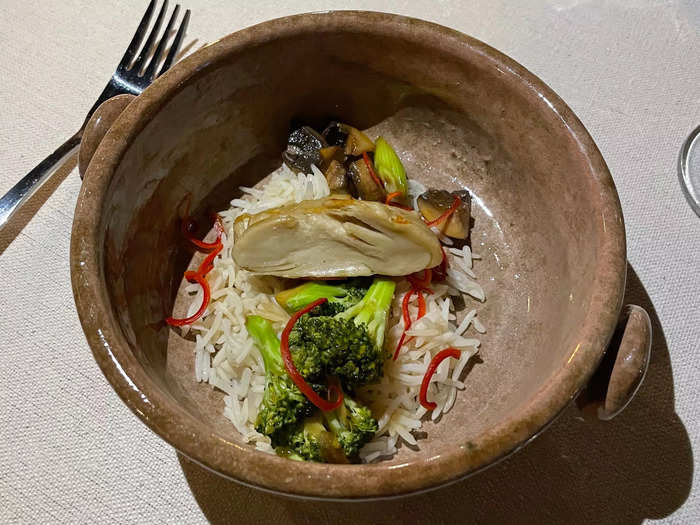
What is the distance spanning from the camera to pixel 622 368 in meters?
1.73

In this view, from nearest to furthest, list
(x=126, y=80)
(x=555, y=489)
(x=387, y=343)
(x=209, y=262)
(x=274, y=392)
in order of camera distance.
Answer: (x=274, y=392), (x=555, y=489), (x=387, y=343), (x=209, y=262), (x=126, y=80)

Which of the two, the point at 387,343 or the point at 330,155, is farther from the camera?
the point at 330,155

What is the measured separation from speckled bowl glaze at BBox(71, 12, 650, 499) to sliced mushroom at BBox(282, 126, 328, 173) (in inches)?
4.2

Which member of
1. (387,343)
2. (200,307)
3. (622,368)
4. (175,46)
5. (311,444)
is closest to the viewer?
(622,368)

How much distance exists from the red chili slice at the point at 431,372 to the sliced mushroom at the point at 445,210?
0.53m

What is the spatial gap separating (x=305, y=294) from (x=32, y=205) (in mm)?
1389

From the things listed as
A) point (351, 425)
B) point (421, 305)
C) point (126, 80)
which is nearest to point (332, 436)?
point (351, 425)

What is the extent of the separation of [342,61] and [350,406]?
4.61ft

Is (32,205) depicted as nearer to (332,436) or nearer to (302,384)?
(302,384)

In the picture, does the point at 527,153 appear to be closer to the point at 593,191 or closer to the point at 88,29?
the point at 593,191

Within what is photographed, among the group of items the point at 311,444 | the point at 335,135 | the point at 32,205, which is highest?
the point at 335,135

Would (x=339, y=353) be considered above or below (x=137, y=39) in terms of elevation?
below

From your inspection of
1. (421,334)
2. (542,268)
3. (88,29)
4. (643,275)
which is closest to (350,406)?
(421,334)

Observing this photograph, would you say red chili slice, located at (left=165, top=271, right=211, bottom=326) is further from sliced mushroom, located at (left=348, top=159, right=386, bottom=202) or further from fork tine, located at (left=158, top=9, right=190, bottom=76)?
fork tine, located at (left=158, top=9, right=190, bottom=76)
